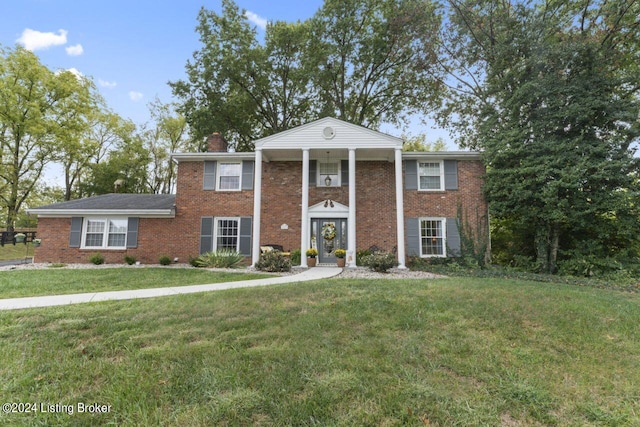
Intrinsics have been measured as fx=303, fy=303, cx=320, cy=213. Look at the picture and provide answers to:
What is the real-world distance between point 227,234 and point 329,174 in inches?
215

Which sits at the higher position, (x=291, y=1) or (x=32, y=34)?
(x=32, y=34)

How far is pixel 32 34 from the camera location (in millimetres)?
22859

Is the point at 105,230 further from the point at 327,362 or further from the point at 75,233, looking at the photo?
the point at 327,362

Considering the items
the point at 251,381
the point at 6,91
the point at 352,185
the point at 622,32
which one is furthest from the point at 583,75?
the point at 6,91

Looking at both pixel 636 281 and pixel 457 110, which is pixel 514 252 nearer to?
pixel 636 281

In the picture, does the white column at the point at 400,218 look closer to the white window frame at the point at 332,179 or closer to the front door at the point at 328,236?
the front door at the point at 328,236

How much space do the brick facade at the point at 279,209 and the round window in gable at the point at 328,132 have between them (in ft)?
7.33

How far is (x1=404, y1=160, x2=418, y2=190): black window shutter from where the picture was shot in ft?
45.0

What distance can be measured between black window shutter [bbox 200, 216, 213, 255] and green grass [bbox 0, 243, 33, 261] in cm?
1141

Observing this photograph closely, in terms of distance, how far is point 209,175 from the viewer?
1406 cm

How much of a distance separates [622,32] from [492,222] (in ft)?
30.1

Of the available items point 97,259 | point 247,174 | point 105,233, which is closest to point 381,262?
point 247,174

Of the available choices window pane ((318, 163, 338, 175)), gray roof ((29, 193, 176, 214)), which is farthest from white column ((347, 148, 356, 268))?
gray roof ((29, 193, 176, 214))

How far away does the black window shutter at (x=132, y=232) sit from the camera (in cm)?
1362
